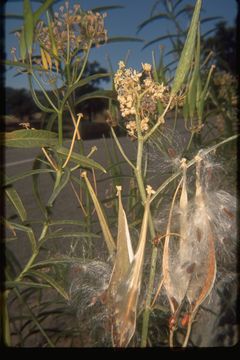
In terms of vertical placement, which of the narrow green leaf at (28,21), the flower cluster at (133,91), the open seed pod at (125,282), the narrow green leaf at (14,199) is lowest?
the open seed pod at (125,282)

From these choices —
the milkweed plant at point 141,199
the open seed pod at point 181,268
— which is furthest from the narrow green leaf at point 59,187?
the open seed pod at point 181,268

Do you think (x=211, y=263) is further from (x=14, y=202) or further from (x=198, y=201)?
(x=14, y=202)

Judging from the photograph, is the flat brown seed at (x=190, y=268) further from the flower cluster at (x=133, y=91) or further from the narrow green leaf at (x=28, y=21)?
the narrow green leaf at (x=28, y=21)

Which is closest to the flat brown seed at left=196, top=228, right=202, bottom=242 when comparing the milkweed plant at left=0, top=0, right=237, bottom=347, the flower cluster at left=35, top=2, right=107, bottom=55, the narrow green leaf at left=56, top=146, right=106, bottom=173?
the milkweed plant at left=0, top=0, right=237, bottom=347

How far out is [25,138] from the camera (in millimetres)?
351

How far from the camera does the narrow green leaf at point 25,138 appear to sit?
348 millimetres

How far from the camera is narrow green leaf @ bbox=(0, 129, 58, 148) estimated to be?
0.35 meters

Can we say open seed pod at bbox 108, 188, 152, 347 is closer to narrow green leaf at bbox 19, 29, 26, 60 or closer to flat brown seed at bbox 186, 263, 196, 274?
flat brown seed at bbox 186, 263, 196, 274

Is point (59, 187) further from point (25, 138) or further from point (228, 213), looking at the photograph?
point (228, 213)

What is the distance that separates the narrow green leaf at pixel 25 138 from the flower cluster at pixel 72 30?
0.10 m

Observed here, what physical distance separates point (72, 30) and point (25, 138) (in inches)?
5.6

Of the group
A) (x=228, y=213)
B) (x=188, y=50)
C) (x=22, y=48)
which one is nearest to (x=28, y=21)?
(x=22, y=48)

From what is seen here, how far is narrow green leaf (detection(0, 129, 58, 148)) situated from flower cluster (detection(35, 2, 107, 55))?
0.10 m

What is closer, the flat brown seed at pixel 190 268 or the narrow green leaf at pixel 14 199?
the flat brown seed at pixel 190 268
